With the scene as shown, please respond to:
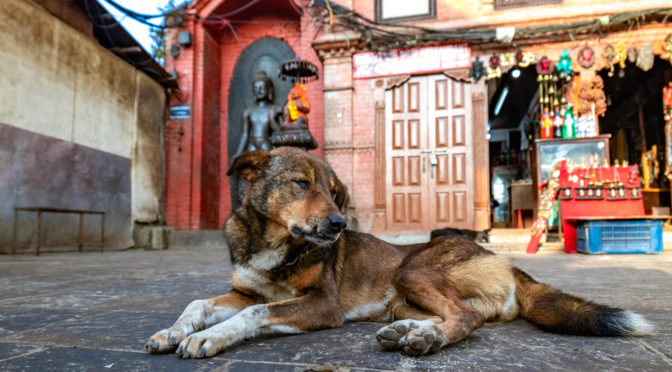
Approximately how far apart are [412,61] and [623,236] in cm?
565

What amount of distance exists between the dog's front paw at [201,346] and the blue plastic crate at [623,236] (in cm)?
741

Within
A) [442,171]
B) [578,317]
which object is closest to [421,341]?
[578,317]

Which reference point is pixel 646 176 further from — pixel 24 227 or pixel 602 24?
pixel 24 227

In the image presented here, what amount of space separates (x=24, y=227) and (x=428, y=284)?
792 cm

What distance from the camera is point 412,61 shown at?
987 centimetres

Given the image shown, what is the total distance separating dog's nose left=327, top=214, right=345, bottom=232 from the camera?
1.93 m

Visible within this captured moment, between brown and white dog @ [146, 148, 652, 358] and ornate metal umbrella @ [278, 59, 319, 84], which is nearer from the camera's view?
brown and white dog @ [146, 148, 652, 358]

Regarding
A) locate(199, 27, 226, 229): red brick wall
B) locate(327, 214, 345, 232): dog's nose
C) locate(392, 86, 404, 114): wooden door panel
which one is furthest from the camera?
locate(199, 27, 226, 229): red brick wall

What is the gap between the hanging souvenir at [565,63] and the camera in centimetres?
912

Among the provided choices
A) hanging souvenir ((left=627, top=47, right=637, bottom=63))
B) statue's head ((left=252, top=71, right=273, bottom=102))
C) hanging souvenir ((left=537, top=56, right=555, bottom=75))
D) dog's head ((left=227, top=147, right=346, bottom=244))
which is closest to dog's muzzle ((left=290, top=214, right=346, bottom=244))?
dog's head ((left=227, top=147, right=346, bottom=244))

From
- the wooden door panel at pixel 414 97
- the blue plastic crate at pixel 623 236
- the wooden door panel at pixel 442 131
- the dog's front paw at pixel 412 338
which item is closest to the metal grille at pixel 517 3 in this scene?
the wooden door panel at pixel 414 97

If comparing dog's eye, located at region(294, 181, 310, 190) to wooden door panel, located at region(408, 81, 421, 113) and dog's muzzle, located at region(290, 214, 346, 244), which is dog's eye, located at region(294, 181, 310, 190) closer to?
dog's muzzle, located at region(290, 214, 346, 244)

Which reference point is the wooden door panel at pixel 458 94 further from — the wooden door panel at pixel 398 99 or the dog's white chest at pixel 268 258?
the dog's white chest at pixel 268 258

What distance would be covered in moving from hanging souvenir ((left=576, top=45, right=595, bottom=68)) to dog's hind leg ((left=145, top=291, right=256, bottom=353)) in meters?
9.68
